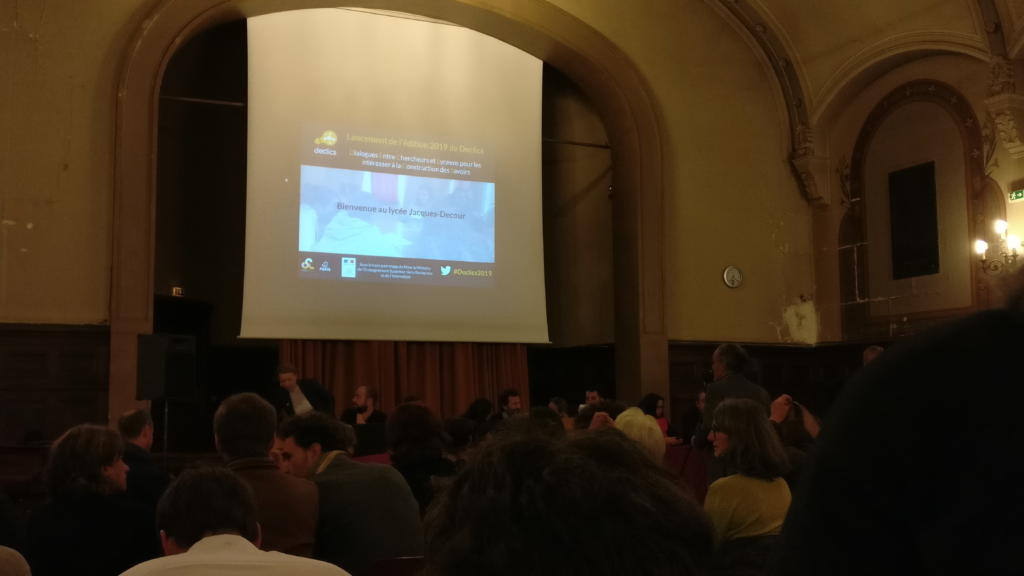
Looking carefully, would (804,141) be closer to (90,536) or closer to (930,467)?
(90,536)

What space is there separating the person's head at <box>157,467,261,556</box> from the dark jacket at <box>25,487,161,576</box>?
683mm

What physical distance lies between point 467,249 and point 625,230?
1720 mm

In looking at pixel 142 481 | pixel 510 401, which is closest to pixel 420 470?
pixel 142 481

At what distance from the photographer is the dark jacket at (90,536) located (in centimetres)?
258

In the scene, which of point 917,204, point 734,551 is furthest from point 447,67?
point 734,551

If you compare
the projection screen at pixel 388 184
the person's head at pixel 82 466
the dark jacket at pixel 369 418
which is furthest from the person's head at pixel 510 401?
the person's head at pixel 82 466

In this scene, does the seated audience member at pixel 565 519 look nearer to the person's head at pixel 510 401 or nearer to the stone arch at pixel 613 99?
the person's head at pixel 510 401

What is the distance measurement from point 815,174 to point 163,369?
23.1ft

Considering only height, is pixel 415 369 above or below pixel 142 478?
above

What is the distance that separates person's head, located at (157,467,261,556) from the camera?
2.01 meters

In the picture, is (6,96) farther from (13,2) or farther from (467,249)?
(467,249)

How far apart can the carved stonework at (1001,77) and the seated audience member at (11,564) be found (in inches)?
337

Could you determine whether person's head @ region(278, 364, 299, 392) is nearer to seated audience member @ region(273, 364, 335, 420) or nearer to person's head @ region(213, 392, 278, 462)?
seated audience member @ region(273, 364, 335, 420)

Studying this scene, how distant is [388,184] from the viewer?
8.90 meters
